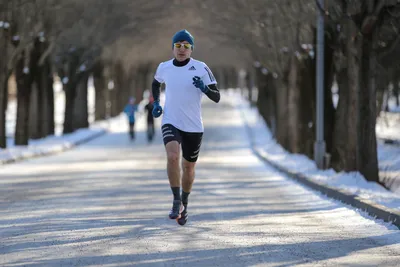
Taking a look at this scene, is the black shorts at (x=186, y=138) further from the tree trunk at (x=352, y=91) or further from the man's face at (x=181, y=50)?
the tree trunk at (x=352, y=91)

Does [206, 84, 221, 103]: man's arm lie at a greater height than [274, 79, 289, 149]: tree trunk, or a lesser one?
greater

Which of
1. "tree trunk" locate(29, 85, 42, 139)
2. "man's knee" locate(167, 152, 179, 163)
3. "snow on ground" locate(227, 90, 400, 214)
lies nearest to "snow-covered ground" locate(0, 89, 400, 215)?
"snow on ground" locate(227, 90, 400, 214)

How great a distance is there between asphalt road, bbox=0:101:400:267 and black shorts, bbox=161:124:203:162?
0.83 meters

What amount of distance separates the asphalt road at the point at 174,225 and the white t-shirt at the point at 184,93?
1186 mm

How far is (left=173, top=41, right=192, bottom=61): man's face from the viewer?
40.5 ft

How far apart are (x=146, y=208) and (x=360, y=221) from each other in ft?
9.92

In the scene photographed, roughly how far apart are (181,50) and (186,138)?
997mm

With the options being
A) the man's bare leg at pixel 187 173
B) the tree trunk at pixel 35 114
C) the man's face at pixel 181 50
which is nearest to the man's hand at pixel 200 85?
the man's face at pixel 181 50

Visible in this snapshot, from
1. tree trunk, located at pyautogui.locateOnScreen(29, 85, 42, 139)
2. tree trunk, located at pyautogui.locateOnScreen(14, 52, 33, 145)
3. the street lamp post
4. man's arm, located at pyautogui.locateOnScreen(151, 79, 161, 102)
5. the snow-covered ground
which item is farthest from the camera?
tree trunk, located at pyautogui.locateOnScreen(29, 85, 42, 139)

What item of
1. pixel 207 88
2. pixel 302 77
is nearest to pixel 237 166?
pixel 302 77

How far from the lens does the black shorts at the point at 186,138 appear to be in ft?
40.5

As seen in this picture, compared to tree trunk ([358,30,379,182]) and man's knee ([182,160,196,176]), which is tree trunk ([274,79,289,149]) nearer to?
tree trunk ([358,30,379,182])

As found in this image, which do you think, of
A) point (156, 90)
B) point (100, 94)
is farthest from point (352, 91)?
point (100, 94)

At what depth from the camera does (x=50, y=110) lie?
A: 47062mm
